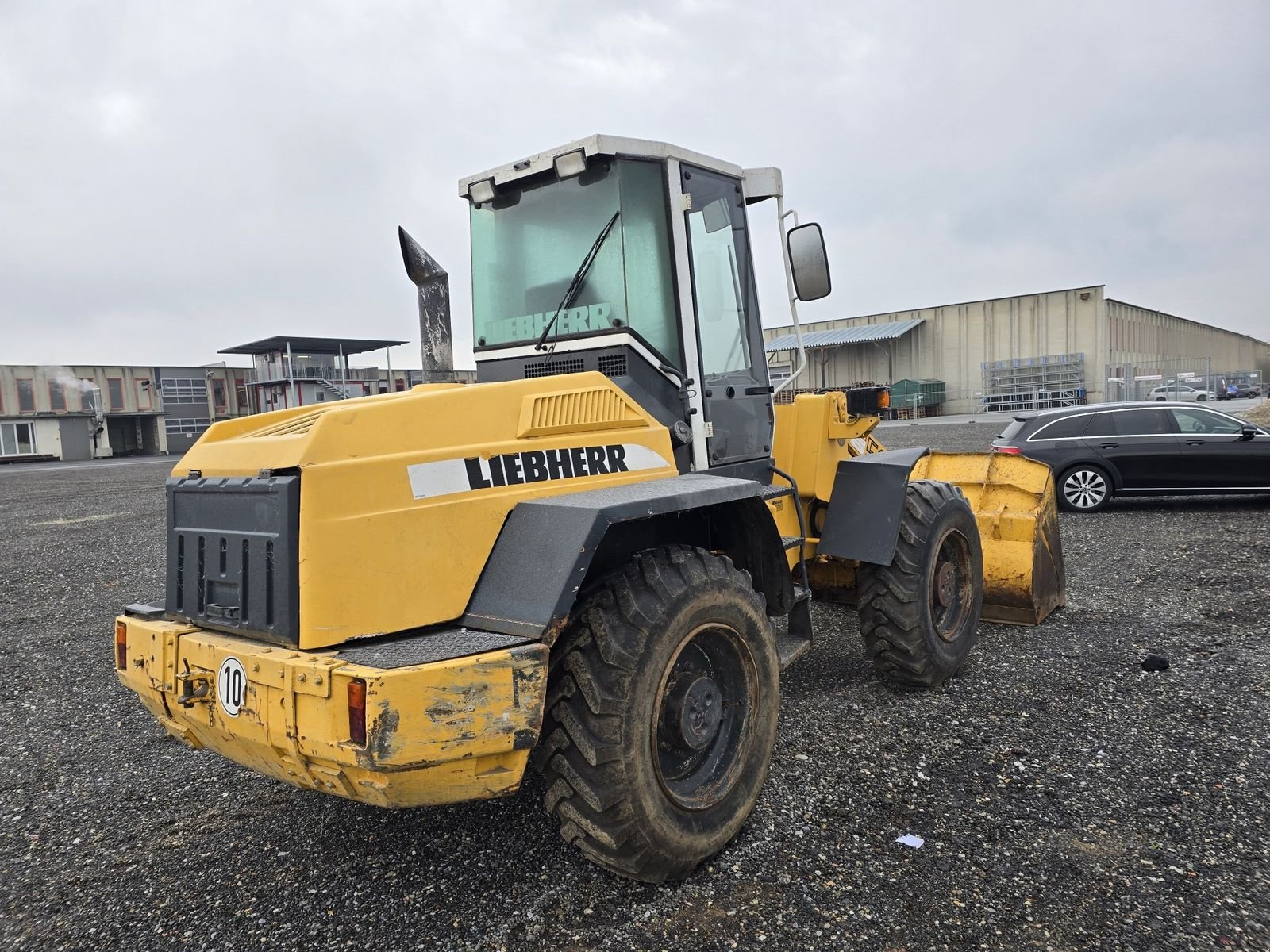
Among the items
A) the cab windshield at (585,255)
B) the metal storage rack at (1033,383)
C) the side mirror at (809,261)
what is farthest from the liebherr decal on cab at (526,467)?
→ the metal storage rack at (1033,383)

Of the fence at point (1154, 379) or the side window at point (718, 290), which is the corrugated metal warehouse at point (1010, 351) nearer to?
the fence at point (1154, 379)

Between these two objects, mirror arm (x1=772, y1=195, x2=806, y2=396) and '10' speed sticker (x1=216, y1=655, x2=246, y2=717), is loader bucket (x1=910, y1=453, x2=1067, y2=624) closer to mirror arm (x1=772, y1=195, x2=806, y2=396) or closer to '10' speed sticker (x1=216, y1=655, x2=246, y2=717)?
mirror arm (x1=772, y1=195, x2=806, y2=396)

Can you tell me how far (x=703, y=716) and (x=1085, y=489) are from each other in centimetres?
994

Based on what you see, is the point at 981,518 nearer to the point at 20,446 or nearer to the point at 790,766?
the point at 790,766

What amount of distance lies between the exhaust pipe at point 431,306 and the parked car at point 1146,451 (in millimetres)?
8950

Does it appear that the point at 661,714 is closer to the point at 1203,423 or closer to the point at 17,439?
the point at 1203,423

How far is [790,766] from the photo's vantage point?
381 cm

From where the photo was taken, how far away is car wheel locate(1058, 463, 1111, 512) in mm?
11070

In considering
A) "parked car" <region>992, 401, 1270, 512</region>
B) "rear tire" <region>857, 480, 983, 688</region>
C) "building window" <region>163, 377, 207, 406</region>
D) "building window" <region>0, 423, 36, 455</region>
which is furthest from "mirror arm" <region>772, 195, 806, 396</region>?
"building window" <region>163, 377, 207, 406</region>

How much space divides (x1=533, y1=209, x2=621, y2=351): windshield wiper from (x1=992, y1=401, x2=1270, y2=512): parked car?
28.6ft

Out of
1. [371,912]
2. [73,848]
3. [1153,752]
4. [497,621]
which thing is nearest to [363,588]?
[497,621]

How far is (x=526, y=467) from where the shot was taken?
299 cm

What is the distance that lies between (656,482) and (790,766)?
1526mm

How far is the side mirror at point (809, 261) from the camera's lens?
408 cm
